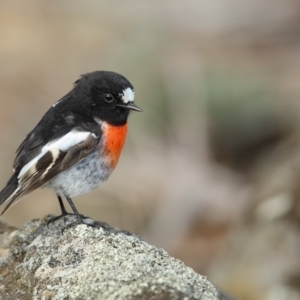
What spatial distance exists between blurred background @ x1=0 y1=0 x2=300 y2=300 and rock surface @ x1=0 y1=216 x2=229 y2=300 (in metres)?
2.39

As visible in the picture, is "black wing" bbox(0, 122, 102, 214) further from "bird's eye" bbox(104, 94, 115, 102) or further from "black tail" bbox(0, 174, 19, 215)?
"bird's eye" bbox(104, 94, 115, 102)

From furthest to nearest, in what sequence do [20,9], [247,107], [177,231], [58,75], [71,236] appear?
[20,9] < [58,75] < [247,107] < [177,231] < [71,236]

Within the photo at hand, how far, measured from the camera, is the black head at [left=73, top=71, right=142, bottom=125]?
5047mm

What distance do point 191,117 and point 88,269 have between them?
739 centimetres

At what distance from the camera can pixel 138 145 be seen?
10453 millimetres

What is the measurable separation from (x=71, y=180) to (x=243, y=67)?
895 cm

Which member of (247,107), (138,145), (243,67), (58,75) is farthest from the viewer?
(243,67)

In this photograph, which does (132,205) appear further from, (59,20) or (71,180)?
(59,20)

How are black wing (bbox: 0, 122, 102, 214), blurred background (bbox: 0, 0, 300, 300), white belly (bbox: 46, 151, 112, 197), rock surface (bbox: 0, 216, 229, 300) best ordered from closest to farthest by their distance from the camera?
rock surface (bbox: 0, 216, 229, 300) → black wing (bbox: 0, 122, 102, 214) → white belly (bbox: 46, 151, 112, 197) → blurred background (bbox: 0, 0, 300, 300)

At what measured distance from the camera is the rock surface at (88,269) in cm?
304

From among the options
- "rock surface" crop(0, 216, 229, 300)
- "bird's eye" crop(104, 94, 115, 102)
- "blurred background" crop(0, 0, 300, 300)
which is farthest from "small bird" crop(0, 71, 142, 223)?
"blurred background" crop(0, 0, 300, 300)

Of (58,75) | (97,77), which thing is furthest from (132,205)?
(97,77)

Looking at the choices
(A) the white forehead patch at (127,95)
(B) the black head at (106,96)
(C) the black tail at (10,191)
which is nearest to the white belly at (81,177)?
(C) the black tail at (10,191)

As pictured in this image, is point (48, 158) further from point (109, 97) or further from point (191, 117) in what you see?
point (191, 117)
